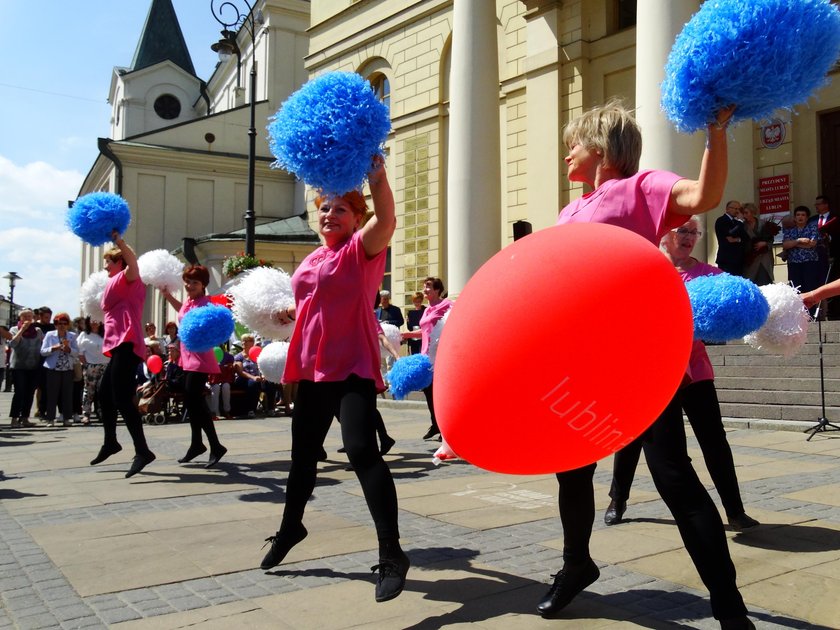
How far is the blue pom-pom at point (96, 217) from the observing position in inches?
276

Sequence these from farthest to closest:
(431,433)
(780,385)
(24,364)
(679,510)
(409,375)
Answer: (24,364), (780,385), (431,433), (409,375), (679,510)

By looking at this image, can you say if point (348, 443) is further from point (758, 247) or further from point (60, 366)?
point (60, 366)

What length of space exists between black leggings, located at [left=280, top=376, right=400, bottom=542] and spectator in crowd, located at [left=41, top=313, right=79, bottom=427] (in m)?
11.3

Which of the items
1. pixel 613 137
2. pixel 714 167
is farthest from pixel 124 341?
pixel 714 167

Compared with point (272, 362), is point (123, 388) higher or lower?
lower

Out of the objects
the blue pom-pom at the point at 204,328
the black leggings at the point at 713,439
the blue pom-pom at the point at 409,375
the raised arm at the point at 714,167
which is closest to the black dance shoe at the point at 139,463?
the blue pom-pom at the point at 204,328

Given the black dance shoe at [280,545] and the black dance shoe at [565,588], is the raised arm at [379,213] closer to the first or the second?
the black dance shoe at [280,545]

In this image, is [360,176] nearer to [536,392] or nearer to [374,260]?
[374,260]

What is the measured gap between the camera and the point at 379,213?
3.55 metres

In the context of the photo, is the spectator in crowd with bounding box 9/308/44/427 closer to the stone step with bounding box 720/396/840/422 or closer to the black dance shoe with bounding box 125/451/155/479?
the black dance shoe with bounding box 125/451/155/479

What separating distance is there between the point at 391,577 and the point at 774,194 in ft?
41.0

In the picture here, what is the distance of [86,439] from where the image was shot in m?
11.2

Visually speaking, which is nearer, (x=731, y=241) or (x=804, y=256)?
(x=804, y=256)

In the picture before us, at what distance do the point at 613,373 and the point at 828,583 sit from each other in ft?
6.35
